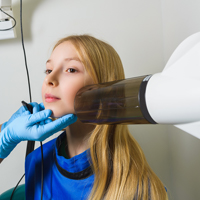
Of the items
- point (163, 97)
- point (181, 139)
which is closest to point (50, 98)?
point (163, 97)

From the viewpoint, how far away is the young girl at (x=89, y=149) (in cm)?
83

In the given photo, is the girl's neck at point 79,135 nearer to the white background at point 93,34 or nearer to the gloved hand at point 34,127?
the gloved hand at point 34,127

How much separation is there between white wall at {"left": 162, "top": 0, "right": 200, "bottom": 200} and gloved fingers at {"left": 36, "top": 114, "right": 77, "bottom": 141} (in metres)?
0.57

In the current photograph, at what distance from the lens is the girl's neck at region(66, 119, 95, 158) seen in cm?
95

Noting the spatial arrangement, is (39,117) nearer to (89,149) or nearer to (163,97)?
(89,149)

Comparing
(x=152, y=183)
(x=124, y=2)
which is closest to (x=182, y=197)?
(x=152, y=183)

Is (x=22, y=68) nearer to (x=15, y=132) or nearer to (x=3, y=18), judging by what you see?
(x=3, y=18)

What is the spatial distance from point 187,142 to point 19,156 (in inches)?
36.1

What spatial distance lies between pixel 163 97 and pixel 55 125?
0.41 m

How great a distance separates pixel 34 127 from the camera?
83 cm

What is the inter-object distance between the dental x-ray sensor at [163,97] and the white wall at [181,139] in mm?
441

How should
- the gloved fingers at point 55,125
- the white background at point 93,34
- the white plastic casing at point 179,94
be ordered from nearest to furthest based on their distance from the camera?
the white plastic casing at point 179,94
the gloved fingers at point 55,125
the white background at point 93,34

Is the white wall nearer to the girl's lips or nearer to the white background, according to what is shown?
the white background

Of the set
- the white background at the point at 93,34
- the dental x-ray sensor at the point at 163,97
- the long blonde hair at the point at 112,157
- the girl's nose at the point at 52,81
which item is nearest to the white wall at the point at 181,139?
the white background at the point at 93,34
